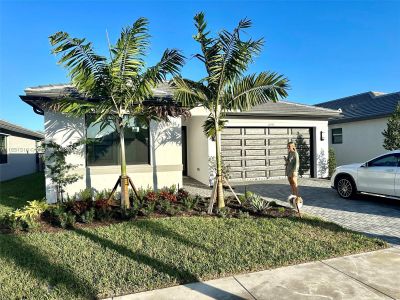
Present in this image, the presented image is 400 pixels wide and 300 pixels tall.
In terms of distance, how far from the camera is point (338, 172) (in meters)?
9.55

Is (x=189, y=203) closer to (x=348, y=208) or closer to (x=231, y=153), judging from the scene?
(x=348, y=208)

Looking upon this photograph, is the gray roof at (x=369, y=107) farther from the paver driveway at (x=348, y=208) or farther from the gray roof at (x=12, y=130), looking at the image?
the gray roof at (x=12, y=130)

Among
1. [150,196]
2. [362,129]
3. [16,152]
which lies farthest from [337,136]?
[16,152]

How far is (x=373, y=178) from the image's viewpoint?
845 centimetres

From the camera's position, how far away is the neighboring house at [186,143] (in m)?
8.65

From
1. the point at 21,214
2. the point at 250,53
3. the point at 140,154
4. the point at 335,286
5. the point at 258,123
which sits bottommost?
the point at 335,286

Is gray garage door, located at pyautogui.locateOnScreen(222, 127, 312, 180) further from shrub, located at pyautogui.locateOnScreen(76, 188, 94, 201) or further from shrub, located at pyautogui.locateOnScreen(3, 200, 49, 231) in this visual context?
shrub, located at pyautogui.locateOnScreen(3, 200, 49, 231)

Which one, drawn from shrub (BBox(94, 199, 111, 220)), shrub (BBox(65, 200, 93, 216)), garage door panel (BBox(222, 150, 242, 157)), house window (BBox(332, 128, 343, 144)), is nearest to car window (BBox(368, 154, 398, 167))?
garage door panel (BBox(222, 150, 242, 157))

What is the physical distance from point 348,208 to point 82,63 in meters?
8.08

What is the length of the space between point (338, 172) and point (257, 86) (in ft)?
14.8

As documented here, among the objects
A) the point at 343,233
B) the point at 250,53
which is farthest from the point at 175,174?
the point at 343,233

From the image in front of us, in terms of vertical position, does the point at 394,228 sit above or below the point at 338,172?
below

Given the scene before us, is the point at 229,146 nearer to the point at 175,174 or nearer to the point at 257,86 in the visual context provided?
the point at 175,174

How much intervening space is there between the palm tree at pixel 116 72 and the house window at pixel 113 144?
171cm
